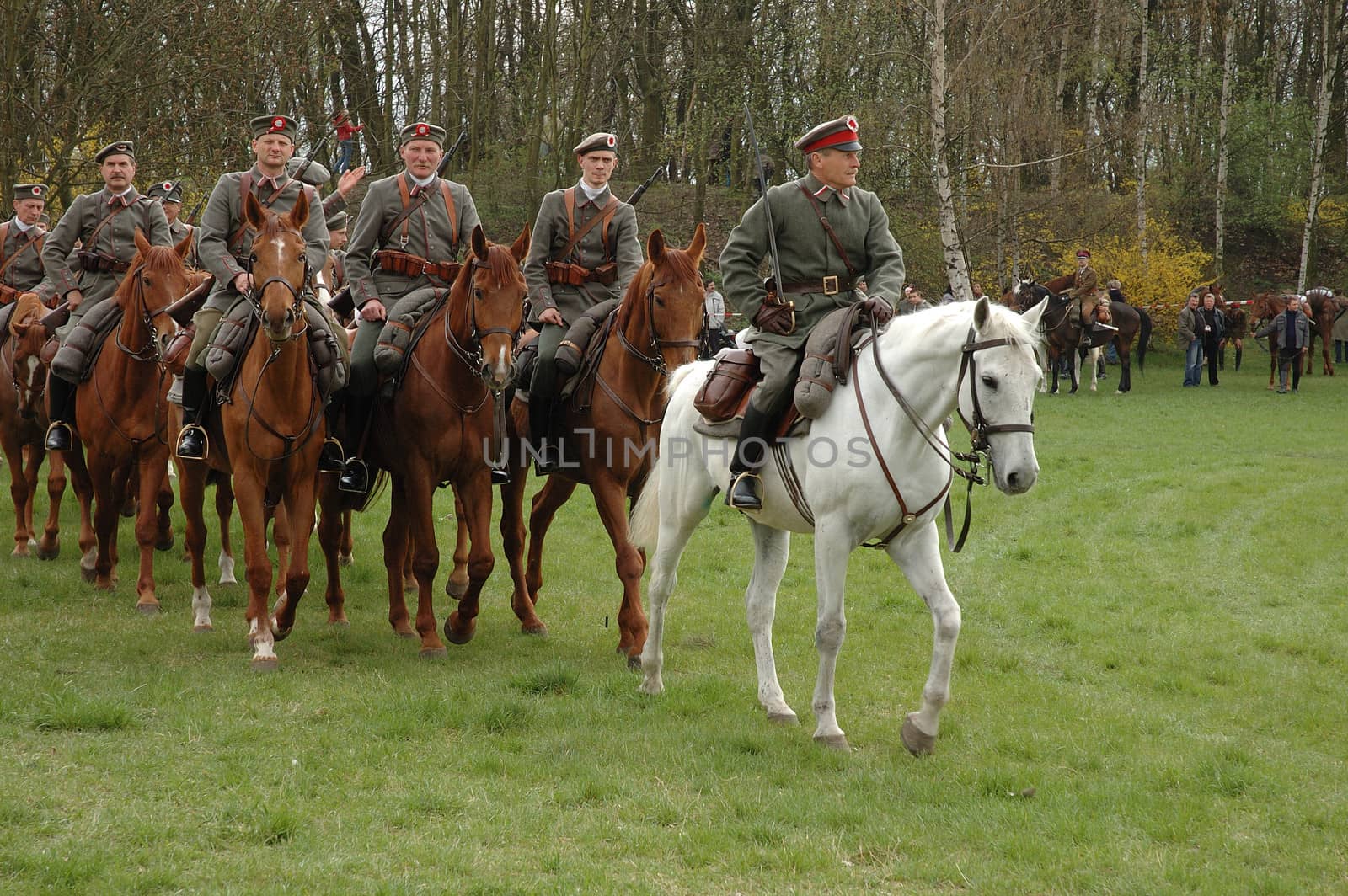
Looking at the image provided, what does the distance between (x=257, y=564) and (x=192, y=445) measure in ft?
3.19

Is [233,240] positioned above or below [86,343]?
above

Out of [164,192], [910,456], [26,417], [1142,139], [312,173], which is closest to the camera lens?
[910,456]

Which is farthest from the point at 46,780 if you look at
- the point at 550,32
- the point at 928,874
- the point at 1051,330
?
the point at 550,32

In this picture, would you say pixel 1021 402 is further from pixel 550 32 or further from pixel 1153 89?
pixel 1153 89

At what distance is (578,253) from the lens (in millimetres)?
9430

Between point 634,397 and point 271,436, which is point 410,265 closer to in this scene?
point 271,436

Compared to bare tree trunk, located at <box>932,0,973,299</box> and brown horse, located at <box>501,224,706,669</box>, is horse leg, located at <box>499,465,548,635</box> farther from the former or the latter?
bare tree trunk, located at <box>932,0,973,299</box>

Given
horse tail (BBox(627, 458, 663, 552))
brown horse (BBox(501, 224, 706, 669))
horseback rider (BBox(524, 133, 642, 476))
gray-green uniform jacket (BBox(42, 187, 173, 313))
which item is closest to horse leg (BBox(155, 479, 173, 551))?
gray-green uniform jacket (BBox(42, 187, 173, 313))

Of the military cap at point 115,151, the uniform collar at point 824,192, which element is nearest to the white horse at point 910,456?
the uniform collar at point 824,192

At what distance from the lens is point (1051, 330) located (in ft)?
21.0

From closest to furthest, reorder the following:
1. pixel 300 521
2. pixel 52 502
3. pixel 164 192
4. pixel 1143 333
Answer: pixel 300 521, pixel 52 502, pixel 164 192, pixel 1143 333

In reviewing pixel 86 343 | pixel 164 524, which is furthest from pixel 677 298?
pixel 164 524

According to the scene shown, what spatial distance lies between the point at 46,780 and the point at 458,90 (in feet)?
83.4

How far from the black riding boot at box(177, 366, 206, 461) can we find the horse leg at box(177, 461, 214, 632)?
54 centimetres
